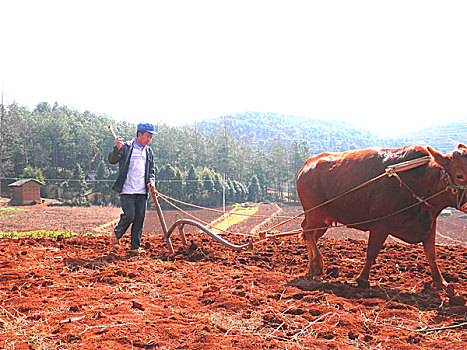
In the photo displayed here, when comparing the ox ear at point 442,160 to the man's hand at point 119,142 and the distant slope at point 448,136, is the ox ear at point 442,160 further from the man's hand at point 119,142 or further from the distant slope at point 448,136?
Result: the distant slope at point 448,136

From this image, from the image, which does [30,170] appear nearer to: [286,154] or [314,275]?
[286,154]

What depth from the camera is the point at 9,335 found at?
321cm

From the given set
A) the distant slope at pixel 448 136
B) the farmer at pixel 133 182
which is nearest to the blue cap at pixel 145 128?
the farmer at pixel 133 182

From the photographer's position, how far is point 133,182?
709 centimetres

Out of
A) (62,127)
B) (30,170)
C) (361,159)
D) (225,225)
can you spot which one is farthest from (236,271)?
(62,127)

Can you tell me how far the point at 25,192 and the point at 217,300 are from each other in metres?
23.3

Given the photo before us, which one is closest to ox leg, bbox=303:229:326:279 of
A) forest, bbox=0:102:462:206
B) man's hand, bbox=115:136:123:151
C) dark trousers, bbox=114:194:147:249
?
dark trousers, bbox=114:194:147:249

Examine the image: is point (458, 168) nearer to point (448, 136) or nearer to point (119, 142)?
point (119, 142)

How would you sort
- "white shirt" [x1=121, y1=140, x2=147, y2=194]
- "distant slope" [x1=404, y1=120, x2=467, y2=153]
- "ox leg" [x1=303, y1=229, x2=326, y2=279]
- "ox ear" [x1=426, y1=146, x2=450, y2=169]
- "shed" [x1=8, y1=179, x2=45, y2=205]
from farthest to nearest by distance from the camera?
"distant slope" [x1=404, y1=120, x2=467, y2=153], "shed" [x1=8, y1=179, x2=45, y2=205], "white shirt" [x1=121, y1=140, x2=147, y2=194], "ox leg" [x1=303, y1=229, x2=326, y2=279], "ox ear" [x1=426, y1=146, x2=450, y2=169]

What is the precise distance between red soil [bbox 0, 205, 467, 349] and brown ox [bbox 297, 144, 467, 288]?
1.69 ft

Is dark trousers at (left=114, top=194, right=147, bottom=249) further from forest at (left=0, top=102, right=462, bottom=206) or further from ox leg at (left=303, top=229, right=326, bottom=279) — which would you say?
forest at (left=0, top=102, right=462, bottom=206)

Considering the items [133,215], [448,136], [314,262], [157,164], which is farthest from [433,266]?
[448,136]

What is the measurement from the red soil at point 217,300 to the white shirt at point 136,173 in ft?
3.50

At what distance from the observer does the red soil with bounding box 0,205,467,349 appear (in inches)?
130
